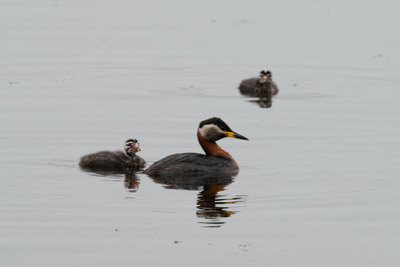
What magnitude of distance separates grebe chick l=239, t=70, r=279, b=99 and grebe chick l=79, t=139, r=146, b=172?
8.16 meters

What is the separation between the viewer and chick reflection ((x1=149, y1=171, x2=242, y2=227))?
12.9 metres

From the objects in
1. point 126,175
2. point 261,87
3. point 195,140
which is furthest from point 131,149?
point 261,87

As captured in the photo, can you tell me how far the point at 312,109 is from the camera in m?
21.7

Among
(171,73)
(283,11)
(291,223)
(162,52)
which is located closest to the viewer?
(291,223)

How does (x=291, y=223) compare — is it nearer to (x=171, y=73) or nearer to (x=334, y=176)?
(x=334, y=176)

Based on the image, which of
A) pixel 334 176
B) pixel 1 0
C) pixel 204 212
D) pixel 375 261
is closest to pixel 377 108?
pixel 334 176

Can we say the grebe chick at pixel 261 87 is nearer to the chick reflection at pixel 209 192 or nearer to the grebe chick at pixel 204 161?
the grebe chick at pixel 204 161

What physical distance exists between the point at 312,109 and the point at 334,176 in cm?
646

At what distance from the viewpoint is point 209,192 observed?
14.5 m

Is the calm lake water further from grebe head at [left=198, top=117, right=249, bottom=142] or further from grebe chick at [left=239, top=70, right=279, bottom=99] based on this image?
grebe head at [left=198, top=117, right=249, bottom=142]

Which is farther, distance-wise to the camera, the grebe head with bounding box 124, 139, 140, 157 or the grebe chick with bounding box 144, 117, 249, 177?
the grebe head with bounding box 124, 139, 140, 157

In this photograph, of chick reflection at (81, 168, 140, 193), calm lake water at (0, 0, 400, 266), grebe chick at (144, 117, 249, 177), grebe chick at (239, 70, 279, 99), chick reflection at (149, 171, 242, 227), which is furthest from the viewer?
grebe chick at (239, 70, 279, 99)

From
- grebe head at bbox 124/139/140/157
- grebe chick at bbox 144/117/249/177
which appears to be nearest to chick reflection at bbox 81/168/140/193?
grebe chick at bbox 144/117/249/177

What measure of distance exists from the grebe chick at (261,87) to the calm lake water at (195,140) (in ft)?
1.19
